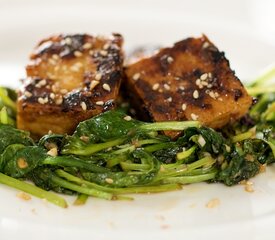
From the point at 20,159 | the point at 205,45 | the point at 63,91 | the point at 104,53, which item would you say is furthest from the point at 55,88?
the point at 205,45

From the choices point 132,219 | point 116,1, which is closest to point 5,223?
point 132,219

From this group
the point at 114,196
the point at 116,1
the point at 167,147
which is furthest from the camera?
the point at 116,1

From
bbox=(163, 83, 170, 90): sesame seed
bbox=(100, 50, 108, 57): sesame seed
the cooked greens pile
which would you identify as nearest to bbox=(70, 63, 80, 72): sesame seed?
bbox=(100, 50, 108, 57): sesame seed

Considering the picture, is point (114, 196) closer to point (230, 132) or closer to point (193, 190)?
point (193, 190)

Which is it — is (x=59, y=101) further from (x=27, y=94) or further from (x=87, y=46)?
(x=87, y=46)

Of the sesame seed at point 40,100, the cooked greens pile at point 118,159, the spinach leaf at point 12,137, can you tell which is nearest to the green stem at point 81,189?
the cooked greens pile at point 118,159

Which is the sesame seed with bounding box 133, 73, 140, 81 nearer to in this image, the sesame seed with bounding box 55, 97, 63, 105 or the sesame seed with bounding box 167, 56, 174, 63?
the sesame seed with bounding box 167, 56, 174, 63

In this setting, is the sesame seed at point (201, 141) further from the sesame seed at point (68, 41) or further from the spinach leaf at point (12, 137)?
the sesame seed at point (68, 41)
